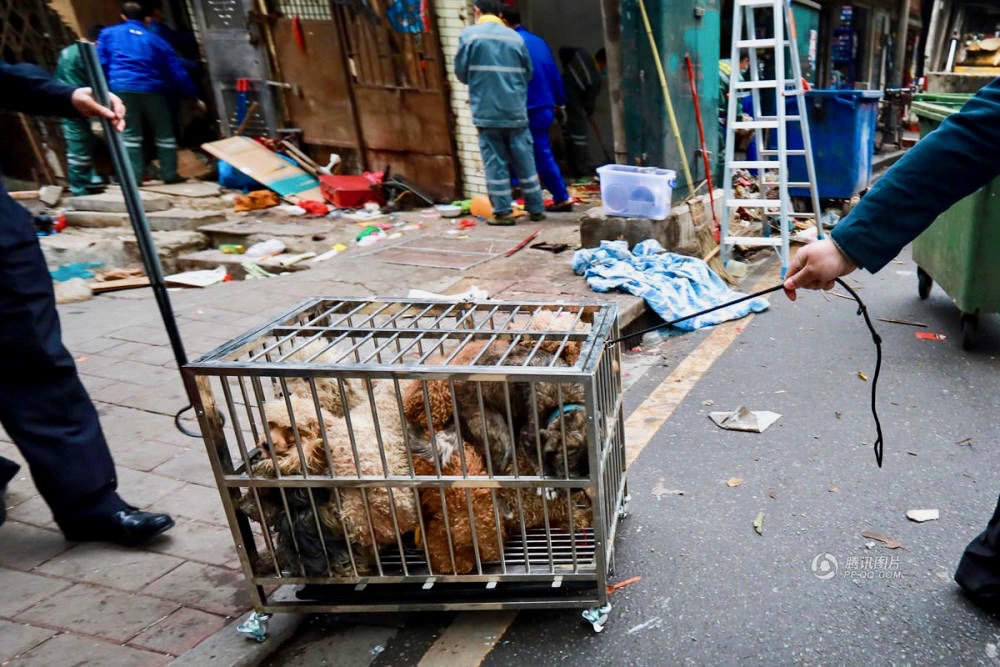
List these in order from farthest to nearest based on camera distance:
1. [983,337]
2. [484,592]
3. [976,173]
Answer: [983,337]
[484,592]
[976,173]

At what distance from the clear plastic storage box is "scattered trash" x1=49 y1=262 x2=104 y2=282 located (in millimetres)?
5363

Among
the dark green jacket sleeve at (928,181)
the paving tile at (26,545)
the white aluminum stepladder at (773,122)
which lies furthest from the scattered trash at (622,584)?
the white aluminum stepladder at (773,122)

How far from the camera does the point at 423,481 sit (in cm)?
197

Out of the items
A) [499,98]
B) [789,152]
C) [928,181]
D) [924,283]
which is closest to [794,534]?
[928,181]

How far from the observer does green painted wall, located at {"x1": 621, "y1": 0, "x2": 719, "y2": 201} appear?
5.69m

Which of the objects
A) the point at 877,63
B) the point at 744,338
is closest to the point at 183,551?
the point at 744,338

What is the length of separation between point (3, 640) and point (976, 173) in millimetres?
3014

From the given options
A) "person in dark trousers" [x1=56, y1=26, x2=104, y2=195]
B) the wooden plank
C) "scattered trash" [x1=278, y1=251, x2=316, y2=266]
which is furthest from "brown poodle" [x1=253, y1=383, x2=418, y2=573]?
"person in dark trousers" [x1=56, y1=26, x2=104, y2=195]

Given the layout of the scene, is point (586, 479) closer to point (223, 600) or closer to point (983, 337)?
point (223, 600)

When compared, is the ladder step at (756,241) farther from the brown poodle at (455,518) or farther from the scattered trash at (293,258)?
the brown poodle at (455,518)

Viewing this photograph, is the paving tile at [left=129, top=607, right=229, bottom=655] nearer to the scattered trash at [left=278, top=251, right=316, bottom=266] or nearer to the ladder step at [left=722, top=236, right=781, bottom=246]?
the scattered trash at [left=278, top=251, right=316, bottom=266]

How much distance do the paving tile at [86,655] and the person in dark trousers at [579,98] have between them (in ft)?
29.8

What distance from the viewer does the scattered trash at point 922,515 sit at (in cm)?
262

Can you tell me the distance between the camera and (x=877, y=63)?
15.4 m
